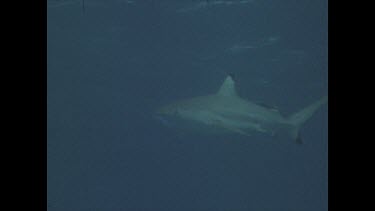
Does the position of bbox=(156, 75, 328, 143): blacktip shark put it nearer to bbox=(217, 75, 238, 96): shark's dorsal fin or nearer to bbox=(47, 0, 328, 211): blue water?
bbox=(217, 75, 238, 96): shark's dorsal fin

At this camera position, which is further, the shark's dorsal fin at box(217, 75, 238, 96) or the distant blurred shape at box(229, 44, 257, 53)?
the distant blurred shape at box(229, 44, 257, 53)

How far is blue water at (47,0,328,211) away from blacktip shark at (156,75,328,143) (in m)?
8.01

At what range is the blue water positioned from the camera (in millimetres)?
20797

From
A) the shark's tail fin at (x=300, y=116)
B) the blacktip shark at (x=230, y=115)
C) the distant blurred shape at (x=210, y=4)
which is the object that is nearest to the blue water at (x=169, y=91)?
the distant blurred shape at (x=210, y=4)

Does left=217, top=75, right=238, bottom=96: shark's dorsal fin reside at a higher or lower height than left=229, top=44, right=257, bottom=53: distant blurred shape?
lower

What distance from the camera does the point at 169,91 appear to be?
25359mm

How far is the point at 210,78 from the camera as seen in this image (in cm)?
2400

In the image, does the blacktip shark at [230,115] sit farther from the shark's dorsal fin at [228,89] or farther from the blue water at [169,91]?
the blue water at [169,91]

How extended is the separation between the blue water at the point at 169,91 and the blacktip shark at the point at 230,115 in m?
8.01

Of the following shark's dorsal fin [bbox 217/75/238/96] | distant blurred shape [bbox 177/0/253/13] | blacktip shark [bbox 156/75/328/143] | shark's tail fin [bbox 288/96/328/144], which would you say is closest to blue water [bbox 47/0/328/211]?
distant blurred shape [bbox 177/0/253/13]

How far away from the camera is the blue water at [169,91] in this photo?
20.8m

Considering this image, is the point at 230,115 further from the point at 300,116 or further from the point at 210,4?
the point at 210,4

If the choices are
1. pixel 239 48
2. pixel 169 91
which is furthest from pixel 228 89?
pixel 169 91
